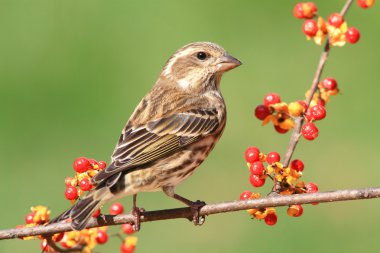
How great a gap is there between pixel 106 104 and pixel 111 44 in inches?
58.2

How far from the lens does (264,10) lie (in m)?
14.1

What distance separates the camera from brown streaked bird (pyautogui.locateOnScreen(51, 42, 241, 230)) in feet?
19.1

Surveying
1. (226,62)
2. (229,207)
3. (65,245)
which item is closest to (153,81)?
(226,62)

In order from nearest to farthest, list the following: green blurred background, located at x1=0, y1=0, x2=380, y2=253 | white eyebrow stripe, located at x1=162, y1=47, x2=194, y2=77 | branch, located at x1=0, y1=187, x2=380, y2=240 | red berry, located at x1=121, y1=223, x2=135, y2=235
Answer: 1. branch, located at x1=0, y1=187, x2=380, y2=240
2. red berry, located at x1=121, y1=223, x2=135, y2=235
3. white eyebrow stripe, located at x1=162, y1=47, x2=194, y2=77
4. green blurred background, located at x1=0, y1=0, x2=380, y2=253

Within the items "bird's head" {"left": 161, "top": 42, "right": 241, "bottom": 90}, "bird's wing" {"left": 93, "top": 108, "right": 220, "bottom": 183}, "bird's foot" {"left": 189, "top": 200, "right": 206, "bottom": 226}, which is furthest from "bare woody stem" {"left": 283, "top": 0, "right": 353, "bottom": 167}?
"bird's head" {"left": 161, "top": 42, "right": 241, "bottom": 90}

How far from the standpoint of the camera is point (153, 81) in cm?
1279

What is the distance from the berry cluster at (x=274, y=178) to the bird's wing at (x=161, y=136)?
911mm

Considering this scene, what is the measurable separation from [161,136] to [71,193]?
1183 mm

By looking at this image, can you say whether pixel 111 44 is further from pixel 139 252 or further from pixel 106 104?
pixel 139 252

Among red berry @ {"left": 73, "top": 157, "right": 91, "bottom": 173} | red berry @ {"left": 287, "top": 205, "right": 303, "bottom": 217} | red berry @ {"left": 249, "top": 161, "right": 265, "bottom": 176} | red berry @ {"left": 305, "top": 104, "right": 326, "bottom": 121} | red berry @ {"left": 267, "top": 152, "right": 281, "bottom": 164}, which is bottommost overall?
red berry @ {"left": 287, "top": 205, "right": 303, "bottom": 217}

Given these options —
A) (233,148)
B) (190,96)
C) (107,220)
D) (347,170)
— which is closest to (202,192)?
(233,148)

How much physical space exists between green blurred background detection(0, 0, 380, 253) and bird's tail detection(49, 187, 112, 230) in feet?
14.8

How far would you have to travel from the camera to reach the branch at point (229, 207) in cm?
495

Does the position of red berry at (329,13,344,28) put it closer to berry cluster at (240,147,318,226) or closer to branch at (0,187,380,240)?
berry cluster at (240,147,318,226)
